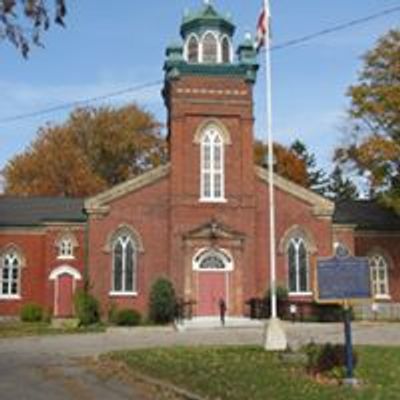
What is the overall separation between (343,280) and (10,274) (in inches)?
1364

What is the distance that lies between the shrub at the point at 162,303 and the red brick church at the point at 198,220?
1222mm

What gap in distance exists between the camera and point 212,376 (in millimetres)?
16844

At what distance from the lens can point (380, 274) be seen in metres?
50.5

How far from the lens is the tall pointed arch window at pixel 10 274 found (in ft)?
156

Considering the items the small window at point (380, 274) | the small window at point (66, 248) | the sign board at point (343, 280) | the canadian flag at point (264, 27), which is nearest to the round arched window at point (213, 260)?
the small window at point (66, 248)

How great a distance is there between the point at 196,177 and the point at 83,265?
8.53 meters

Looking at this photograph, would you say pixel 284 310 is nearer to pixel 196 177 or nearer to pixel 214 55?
pixel 196 177

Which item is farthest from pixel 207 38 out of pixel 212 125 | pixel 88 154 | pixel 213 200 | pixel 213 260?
pixel 88 154

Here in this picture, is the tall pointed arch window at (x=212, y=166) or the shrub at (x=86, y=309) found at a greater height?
the tall pointed arch window at (x=212, y=166)

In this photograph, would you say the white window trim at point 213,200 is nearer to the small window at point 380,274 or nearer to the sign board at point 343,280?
the small window at point 380,274

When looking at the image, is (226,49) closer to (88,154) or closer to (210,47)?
(210,47)

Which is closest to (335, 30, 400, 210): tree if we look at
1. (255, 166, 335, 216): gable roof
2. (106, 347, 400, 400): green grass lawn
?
(255, 166, 335, 216): gable roof

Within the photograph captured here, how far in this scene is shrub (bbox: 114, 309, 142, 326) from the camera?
40.4 metres

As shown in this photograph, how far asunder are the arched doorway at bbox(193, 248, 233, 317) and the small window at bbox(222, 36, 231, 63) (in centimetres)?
1064
